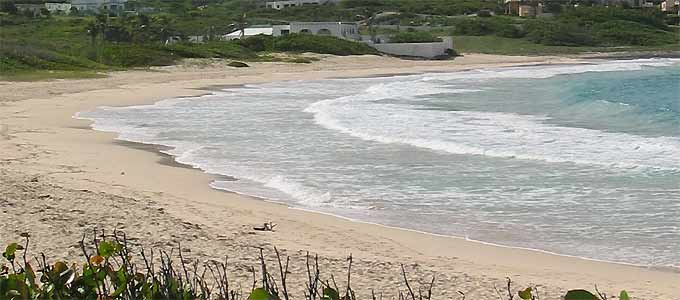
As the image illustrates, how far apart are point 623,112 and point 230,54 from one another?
28.3 metres

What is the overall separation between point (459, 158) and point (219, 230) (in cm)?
619

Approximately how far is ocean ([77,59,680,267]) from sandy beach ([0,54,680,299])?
476 millimetres

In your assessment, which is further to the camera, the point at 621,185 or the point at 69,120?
the point at 69,120

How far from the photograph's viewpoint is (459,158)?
14555 millimetres

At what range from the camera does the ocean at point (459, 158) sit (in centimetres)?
974

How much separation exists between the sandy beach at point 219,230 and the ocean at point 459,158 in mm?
476

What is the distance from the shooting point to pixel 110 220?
919 centimetres

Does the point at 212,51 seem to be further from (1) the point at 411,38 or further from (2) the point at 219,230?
(2) the point at 219,230

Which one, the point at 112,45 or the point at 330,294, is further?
the point at 112,45

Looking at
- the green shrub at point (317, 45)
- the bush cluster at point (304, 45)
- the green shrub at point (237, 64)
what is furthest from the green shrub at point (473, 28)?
the green shrub at point (237, 64)

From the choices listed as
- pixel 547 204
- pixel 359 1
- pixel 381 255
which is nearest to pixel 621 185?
pixel 547 204

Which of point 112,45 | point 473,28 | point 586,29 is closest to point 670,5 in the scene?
point 586,29

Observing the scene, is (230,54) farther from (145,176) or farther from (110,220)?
(110,220)

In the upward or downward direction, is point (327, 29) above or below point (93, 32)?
below
